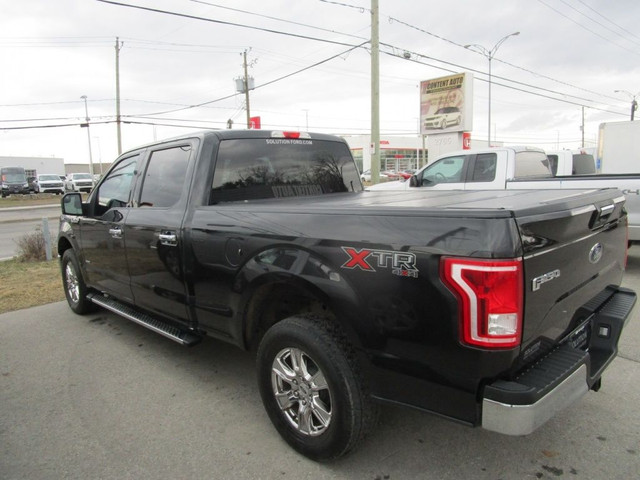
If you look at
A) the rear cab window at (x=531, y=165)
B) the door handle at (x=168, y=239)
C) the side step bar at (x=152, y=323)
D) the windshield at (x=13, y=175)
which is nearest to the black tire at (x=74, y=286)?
the side step bar at (x=152, y=323)

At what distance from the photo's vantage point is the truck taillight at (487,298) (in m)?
1.86

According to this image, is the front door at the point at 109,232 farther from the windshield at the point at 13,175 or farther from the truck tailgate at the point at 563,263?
the windshield at the point at 13,175

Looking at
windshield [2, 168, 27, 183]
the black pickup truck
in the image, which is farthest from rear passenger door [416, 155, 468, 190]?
windshield [2, 168, 27, 183]

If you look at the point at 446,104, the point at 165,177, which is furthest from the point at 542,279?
the point at 446,104

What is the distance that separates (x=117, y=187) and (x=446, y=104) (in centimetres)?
2643

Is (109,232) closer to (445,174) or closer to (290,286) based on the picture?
(290,286)

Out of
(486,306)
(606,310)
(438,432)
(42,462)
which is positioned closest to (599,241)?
(606,310)

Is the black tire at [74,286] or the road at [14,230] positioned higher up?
the black tire at [74,286]

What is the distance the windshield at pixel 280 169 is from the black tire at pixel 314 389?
4.31 feet

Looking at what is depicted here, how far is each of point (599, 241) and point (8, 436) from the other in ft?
12.6

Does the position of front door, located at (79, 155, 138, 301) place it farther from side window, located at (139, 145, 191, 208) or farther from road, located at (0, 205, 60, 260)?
road, located at (0, 205, 60, 260)

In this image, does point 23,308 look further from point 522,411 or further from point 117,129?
point 117,129

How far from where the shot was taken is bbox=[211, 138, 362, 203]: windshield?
11.6 feet

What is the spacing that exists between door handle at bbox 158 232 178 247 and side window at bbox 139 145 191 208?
0.26 metres
